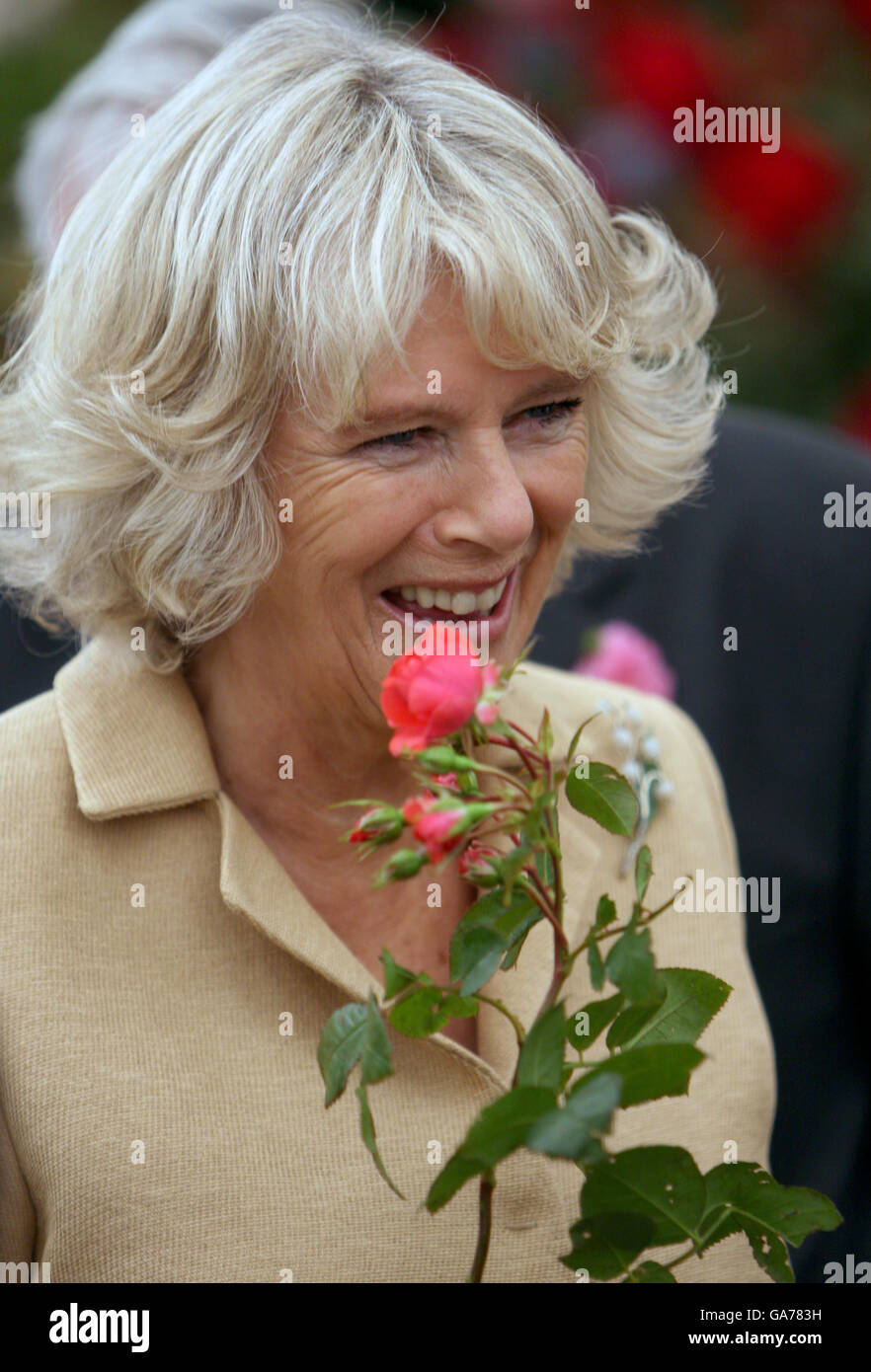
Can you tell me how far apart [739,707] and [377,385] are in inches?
62.5

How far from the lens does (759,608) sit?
2.87 meters

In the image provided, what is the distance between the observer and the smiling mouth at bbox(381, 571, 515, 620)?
1524mm

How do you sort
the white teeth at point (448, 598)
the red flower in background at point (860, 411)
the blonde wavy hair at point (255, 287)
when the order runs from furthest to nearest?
the red flower in background at point (860, 411) < the white teeth at point (448, 598) < the blonde wavy hair at point (255, 287)

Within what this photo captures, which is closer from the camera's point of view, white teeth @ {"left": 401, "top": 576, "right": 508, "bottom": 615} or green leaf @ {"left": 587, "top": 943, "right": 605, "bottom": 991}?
green leaf @ {"left": 587, "top": 943, "right": 605, "bottom": 991}

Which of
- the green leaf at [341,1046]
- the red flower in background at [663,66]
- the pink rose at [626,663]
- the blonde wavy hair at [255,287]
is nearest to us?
the green leaf at [341,1046]

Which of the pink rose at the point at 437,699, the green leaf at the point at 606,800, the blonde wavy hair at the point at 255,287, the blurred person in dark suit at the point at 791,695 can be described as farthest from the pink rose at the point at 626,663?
the pink rose at the point at 437,699

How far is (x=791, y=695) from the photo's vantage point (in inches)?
112

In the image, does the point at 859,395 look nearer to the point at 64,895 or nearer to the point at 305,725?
the point at 305,725

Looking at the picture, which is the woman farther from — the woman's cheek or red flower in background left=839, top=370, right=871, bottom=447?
red flower in background left=839, top=370, right=871, bottom=447

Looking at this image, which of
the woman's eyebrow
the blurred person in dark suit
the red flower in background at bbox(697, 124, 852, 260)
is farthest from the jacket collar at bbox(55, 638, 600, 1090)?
the red flower in background at bbox(697, 124, 852, 260)

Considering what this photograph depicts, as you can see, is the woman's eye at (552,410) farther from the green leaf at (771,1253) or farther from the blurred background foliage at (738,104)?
the blurred background foliage at (738,104)

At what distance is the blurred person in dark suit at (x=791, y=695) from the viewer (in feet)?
8.86
